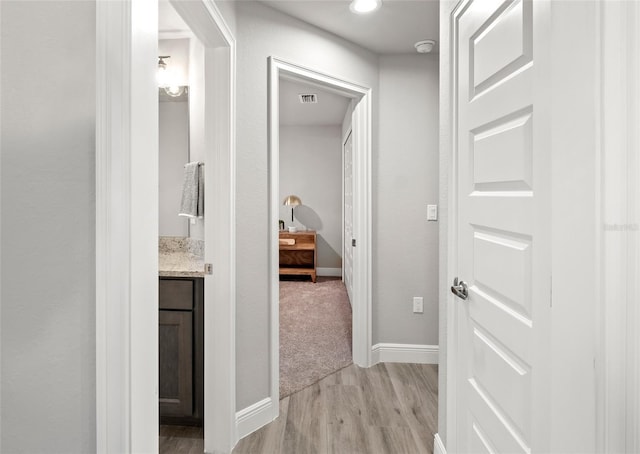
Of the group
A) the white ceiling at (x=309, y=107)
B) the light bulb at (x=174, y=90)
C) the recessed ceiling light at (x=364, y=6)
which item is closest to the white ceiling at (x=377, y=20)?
the recessed ceiling light at (x=364, y=6)

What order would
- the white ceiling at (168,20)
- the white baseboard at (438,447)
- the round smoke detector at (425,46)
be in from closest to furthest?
the white baseboard at (438,447) < the white ceiling at (168,20) < the round smoke detector at (425,46)

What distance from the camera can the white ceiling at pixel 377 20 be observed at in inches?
88.2

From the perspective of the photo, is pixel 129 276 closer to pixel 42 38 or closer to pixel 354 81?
pixel 42 38

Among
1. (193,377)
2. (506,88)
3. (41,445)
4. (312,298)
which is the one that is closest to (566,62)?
(506,88)

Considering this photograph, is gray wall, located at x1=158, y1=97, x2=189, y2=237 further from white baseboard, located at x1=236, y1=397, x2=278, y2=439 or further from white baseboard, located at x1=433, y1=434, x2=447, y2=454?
white baseboard, located at x1=433, y1=434, x2=447, y2=454

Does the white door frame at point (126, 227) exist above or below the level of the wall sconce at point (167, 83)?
below

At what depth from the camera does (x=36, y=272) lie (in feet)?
2.23

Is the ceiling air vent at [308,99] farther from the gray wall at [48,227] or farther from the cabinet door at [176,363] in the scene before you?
the gray wall at [48,227]

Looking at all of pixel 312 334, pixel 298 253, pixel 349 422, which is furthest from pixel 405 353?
pixel 298 253

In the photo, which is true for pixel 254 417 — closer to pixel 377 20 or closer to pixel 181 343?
pixel 181 343

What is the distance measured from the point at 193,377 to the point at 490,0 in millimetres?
2116

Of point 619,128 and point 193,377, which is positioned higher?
point 619,128

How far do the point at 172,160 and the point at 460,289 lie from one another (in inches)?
82.0

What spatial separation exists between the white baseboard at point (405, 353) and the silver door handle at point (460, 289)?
1713 millimetres
